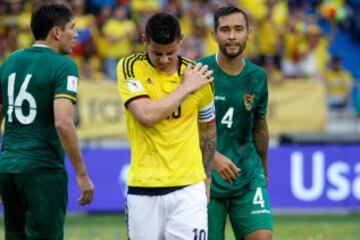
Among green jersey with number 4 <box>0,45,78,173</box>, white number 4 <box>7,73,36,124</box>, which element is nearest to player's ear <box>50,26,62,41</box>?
green jersey with number 4 <box>0,45,78,173</box>

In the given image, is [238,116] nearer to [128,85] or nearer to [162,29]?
[128,85]

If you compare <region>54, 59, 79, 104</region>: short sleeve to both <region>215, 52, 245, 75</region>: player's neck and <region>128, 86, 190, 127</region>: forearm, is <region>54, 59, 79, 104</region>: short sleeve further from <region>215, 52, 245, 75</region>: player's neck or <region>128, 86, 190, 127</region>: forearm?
<region>215, 52, 245, 75</region>: player's neck

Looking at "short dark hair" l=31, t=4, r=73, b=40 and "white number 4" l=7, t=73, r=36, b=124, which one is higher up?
"short dark hair" l=31, t=4, r=73, b=40

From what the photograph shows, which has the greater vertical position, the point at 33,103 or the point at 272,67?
the point at 33,103

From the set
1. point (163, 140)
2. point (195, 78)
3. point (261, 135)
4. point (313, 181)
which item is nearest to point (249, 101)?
point (261, 135)

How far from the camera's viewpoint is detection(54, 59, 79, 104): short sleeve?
884cm

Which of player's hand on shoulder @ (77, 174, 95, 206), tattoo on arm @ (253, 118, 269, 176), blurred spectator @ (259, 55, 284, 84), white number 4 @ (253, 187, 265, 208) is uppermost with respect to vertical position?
blurred spectator @ (259, 55, 284, 84)

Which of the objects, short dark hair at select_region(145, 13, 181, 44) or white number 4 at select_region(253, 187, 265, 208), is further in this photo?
white number 4 at select_region(253, 187, 265, 208)

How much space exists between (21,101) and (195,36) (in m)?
14.0

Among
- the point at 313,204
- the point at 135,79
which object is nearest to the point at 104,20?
the point at 313,204

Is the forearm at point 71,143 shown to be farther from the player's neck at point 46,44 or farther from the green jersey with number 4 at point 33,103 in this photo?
the player's neck at point 46,44

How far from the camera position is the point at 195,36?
74.9ft

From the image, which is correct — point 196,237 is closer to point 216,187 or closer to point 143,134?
point 143,134

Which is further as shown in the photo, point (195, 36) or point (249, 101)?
point (195, 36)
